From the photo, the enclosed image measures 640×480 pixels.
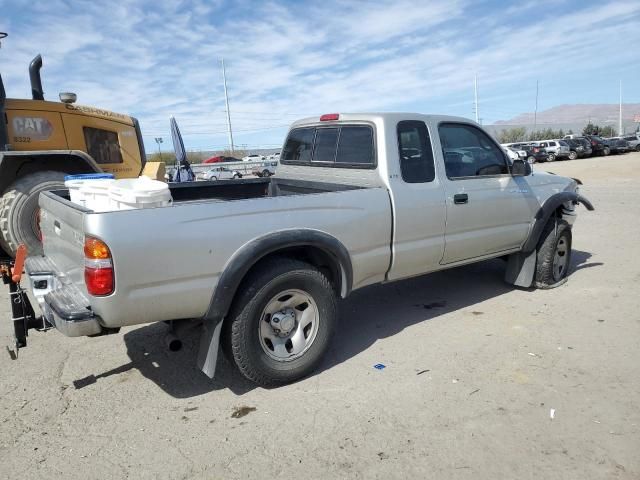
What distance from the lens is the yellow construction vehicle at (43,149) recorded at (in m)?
6.26

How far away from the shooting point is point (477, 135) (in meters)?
4.96

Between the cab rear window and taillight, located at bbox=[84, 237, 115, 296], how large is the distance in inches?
90.2

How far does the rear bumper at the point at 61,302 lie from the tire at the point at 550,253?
454cm

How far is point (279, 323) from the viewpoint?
354 centimetres

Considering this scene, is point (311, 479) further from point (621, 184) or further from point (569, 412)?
point (621, 184)

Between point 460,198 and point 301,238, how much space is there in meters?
1.80

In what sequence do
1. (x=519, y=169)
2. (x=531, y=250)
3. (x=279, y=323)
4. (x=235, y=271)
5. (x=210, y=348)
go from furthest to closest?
(x=531, y=250)
(x=519, y=169)
(x=279, y=323)
(x=210, y=348)
(x=235, y=271)

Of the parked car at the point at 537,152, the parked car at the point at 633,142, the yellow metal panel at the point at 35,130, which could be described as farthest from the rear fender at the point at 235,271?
the parked car at the point at 633,142

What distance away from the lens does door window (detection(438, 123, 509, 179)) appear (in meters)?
4.59

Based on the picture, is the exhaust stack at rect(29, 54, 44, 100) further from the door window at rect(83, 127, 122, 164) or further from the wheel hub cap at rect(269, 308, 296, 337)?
the wheel hub cap at rect(269, 308, 296, 337)

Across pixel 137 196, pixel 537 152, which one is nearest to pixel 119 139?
pixel 137 196

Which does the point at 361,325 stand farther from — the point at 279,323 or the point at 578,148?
the point at 578,148

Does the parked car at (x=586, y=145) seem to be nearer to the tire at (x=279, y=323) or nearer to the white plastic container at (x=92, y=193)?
the tire at (x=279, y=323)

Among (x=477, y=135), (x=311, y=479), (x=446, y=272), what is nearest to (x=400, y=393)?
(x=311, y=479)
